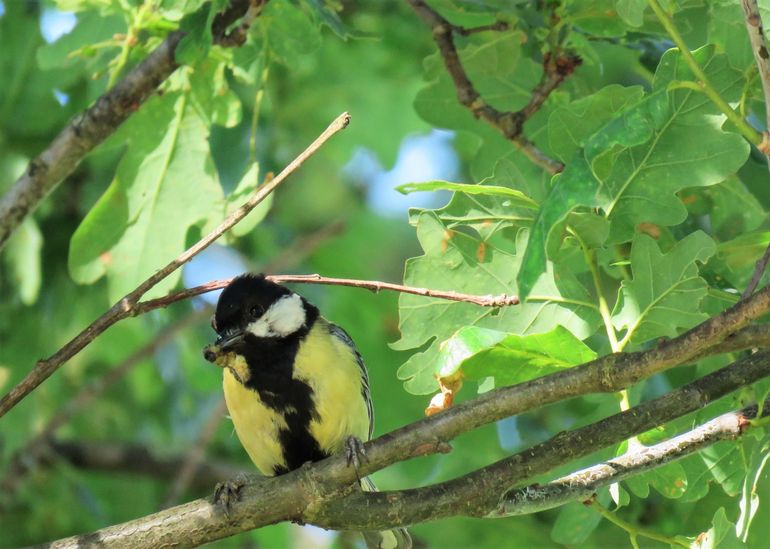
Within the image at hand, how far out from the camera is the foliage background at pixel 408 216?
7.59 feet

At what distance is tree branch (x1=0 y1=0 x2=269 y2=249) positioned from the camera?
10.3 feet

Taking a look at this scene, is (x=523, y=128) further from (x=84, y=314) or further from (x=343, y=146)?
(x=343, y=146)

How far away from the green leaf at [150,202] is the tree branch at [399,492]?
41.4 inches

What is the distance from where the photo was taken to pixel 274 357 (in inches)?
127

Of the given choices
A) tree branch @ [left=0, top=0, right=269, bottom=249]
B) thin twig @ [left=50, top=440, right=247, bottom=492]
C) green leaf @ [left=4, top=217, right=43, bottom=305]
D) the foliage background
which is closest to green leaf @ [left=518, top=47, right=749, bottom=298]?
the foliage background

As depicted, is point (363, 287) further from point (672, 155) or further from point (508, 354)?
point (672, 155)

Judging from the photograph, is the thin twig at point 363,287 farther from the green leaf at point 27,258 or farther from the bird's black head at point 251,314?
the green leaf at point 27,258

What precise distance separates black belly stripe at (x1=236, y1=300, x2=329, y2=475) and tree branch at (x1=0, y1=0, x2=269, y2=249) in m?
0.75

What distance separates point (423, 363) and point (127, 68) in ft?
5.63

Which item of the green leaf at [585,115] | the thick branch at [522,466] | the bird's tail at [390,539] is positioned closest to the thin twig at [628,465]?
the thick branch at [522,466]

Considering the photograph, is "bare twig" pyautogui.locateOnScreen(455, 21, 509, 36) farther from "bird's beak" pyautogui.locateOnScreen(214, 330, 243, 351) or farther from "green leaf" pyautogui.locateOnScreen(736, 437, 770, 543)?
"green leaf" pyautogui.locateOnScreen(736, 437, 770, 543)

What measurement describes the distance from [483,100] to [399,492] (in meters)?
1.36

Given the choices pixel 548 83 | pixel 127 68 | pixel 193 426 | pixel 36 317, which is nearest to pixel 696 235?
pixel 548 83

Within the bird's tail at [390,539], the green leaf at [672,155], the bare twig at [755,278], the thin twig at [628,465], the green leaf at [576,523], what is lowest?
the bird's tail at [390,539]
